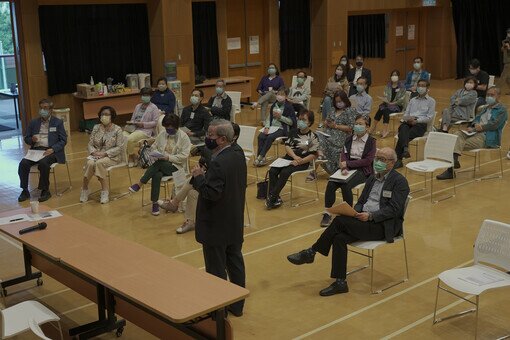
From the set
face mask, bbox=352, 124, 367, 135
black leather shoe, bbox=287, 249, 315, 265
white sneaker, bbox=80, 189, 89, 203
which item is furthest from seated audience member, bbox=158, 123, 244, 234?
face mask, bbox=352, 124, 367, 135

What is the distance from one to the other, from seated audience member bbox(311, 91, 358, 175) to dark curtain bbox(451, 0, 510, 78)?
45.5 feet

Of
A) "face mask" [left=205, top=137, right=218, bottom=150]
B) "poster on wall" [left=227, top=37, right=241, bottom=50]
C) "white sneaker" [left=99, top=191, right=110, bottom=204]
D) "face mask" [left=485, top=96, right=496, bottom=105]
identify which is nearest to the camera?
"face mask" [left=205, top=137, right=218, bottom=150]

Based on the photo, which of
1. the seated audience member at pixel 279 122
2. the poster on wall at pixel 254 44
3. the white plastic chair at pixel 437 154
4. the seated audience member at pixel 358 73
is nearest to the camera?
the white plastic chair at pixel 437 154

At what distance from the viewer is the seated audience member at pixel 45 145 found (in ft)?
32.1

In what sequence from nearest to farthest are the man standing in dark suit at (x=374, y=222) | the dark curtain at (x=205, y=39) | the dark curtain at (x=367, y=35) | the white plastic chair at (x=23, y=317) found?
the white plastic chair at (x=23, y=317) < the man standing in dark suit at (x=374, y=222) < the dark curtain at (x=205, y=39) < the dark curtain at (x=367, y=35)

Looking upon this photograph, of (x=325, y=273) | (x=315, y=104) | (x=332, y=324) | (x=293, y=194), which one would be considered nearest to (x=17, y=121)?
(x=315, y=104)

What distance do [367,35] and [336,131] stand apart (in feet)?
40.3

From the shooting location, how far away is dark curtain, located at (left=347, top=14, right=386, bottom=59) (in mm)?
20203

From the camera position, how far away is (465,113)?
11.6 metres

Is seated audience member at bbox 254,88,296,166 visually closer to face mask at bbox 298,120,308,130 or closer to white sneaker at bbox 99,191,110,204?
face mask at bbox 298,120,308,130

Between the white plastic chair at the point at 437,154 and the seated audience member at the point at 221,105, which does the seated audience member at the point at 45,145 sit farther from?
the white plastic chair at the point at 437,154

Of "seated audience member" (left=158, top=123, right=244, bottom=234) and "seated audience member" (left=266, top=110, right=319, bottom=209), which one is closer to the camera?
"seated audience member" (left=158, top=123, right=244, bottom=234)

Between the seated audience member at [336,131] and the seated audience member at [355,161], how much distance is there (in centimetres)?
73

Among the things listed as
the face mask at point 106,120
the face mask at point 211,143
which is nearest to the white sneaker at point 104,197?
the face mask at point 106,120
